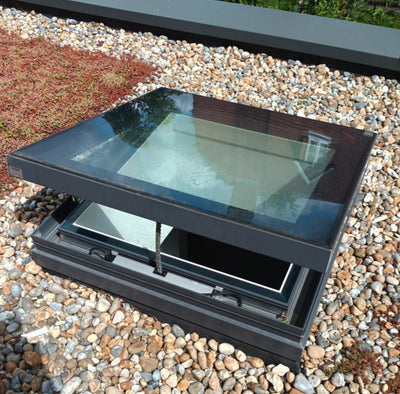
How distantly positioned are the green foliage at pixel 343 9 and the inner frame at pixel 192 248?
159 inches

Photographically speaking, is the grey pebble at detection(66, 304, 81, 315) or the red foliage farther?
the red foliage

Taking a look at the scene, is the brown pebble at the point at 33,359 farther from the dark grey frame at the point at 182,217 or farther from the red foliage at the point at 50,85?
the red foliage at the point at 50,85

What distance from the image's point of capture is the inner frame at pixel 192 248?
2.17 metres

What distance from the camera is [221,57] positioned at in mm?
4539

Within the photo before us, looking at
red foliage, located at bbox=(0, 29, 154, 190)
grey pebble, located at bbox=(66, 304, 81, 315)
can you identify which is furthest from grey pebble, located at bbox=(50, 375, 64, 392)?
red foliage, located at bbox=(0, 29, 154, 190)

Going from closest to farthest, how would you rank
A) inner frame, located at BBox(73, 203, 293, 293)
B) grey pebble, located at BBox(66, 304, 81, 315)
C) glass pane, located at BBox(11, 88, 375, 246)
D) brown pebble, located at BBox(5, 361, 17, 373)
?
glass pane, located at BBox(11, 88, 375, 246) < brown pebble, located at BBox(5, 361, 17, 373) < inner frame, located at BBox(73, 203, 293, 293) < grey pebble, located at BBox(66, 304, 81, 315)

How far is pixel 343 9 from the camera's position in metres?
5.67

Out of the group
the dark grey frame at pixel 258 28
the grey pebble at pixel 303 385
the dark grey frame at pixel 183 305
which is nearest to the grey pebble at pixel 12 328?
the dark grey frame at pixel 183 305

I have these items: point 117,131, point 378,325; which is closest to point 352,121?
point 378,325

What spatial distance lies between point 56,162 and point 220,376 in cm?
116

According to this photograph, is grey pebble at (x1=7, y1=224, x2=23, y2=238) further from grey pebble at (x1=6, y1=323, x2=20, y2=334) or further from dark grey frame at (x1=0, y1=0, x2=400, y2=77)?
dark grey frame at (x1=0, y1=0, x2=400, y2=77)

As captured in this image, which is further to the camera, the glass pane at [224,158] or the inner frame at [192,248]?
the inner frame at [192,248]

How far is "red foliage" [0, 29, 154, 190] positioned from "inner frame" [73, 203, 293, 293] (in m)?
1.06

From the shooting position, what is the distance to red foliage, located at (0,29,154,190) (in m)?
3.51
